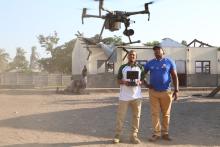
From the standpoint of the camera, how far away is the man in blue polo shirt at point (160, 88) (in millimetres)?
9508

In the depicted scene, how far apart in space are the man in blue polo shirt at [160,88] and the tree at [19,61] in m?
99.0

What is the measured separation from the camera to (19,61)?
11450 centimetres

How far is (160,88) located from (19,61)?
107m

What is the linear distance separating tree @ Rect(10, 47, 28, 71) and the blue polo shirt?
98988 millimetres

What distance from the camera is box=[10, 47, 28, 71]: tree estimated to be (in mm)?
109625

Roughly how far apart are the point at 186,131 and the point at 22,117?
509 centimetres

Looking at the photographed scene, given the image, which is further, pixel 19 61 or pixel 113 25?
pixel 19 61

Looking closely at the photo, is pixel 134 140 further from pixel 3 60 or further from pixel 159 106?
pixel 3 60

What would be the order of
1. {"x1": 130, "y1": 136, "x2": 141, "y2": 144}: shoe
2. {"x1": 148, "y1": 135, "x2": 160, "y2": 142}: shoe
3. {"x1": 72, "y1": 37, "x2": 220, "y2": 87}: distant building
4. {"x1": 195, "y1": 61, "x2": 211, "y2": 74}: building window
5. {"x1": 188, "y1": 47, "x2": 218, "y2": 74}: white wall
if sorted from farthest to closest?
{"x1": 195, "y1": 61, "x2": 211, "y2": 74}: building window < {"x1": 188, "y1": 47, "x2": 218, "y2": 74}: white wall < {"x1": 72, "y1": 37, "x2": 220, "y2": 87}: distant building < {"x1": 148, "y1": 135, "x2": 160, "y2": 142}: shoe < {"x1": 130, "y1": 136, "x2": 141, "y2": 144}: shoe

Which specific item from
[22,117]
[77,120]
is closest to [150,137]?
[77,120]

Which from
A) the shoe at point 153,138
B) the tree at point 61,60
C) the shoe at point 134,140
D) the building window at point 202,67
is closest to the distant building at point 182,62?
the building window at point 202,67

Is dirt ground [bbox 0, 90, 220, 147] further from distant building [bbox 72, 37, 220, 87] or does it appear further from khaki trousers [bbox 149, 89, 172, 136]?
distant building [bbox 72, 37, 220, 87]

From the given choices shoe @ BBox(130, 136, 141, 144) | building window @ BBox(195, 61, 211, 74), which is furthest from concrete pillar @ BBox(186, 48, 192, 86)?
shoe @ BBox(130, 136, 141, 144)

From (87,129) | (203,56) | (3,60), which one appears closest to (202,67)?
(203,56)
